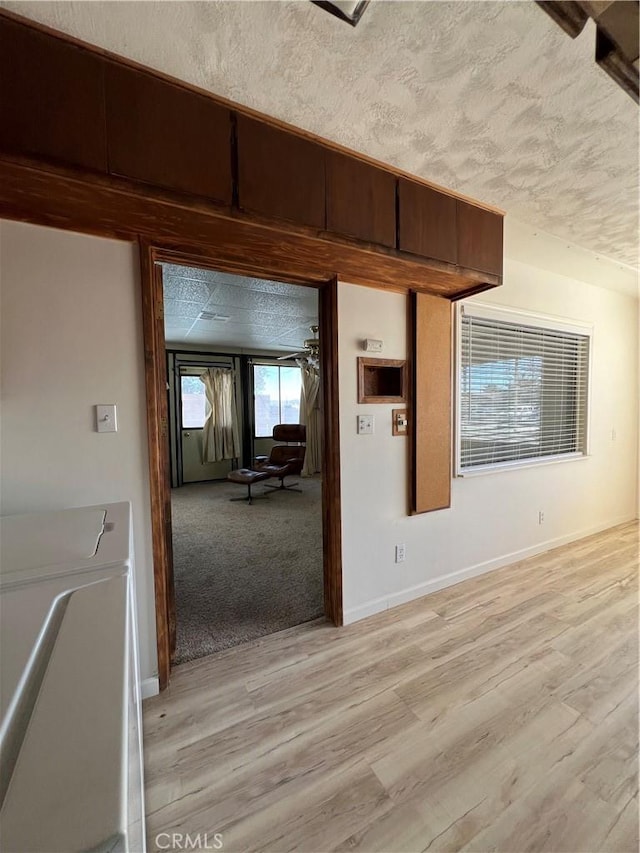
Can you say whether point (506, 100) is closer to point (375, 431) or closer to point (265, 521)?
point (375, 431)

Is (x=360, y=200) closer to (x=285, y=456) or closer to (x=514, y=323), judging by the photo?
(x=514, y=323)

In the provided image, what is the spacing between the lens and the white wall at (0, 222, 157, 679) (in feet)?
4.49

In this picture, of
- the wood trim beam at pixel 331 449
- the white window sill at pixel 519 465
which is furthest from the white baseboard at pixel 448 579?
the white window sill at pixel 519 465

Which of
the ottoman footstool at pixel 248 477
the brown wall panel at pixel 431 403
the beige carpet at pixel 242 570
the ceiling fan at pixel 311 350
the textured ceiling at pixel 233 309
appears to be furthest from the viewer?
the ottoman footstool at pixel 248 477

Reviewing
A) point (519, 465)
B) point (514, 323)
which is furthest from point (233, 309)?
point (519, 465)

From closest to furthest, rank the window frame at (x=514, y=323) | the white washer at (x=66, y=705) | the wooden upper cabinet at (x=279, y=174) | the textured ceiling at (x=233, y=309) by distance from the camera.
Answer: the white washer at (x=66, y=705), the wooden upper cabinet at (x=279, y=174), the window frame at (x=514, y=323), the textured ceiling at (x=233, y=309)

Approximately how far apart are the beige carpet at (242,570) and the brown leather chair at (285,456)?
521mm

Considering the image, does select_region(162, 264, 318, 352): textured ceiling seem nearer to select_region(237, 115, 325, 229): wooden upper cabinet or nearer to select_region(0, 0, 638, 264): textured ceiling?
select_region(237, 115, 325, 229): wooden upper cabinet

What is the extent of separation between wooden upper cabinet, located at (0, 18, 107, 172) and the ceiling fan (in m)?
2.37

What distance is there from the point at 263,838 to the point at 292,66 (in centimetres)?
251

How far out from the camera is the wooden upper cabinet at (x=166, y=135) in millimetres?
1133

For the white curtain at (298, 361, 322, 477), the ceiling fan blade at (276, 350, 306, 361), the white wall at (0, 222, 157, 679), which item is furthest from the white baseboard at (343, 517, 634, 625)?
the ceiling fan blade at (276, 350, 306, 361)

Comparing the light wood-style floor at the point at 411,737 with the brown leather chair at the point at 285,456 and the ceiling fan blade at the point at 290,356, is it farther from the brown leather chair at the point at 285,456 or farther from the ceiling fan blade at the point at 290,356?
the ceiling fan blade at the point at 290,356

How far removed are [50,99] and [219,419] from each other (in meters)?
5.45
